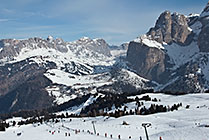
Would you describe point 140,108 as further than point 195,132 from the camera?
Yes

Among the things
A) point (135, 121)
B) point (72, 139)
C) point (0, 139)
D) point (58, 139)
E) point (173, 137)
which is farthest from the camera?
point (135, 121)

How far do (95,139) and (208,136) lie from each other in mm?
27305

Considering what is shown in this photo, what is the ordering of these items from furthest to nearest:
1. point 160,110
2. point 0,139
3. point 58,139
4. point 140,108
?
point 140,108 < point 160,110 < point 0,139 < point 58,139

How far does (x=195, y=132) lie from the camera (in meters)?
63.6

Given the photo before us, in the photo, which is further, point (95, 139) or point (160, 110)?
point (160, 110)

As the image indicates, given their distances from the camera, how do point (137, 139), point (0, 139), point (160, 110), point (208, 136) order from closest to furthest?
point (208, 136)
point (137, 139)
point (0, 139)
point (160, 110)

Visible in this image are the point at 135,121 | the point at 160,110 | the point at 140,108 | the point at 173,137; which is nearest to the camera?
the point at 173,137

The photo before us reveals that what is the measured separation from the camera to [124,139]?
71812 millimetres

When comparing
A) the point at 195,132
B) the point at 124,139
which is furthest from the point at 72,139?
the point at 195,132

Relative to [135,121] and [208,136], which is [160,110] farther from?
[208,136]

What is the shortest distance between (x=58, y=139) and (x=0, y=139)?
39932 mm

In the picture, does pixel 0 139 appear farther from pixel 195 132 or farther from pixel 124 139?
pixel 195 132

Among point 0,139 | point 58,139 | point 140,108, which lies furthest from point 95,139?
point 140,108

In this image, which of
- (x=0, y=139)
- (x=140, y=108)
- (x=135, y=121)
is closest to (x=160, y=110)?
(x=140, y=108)
